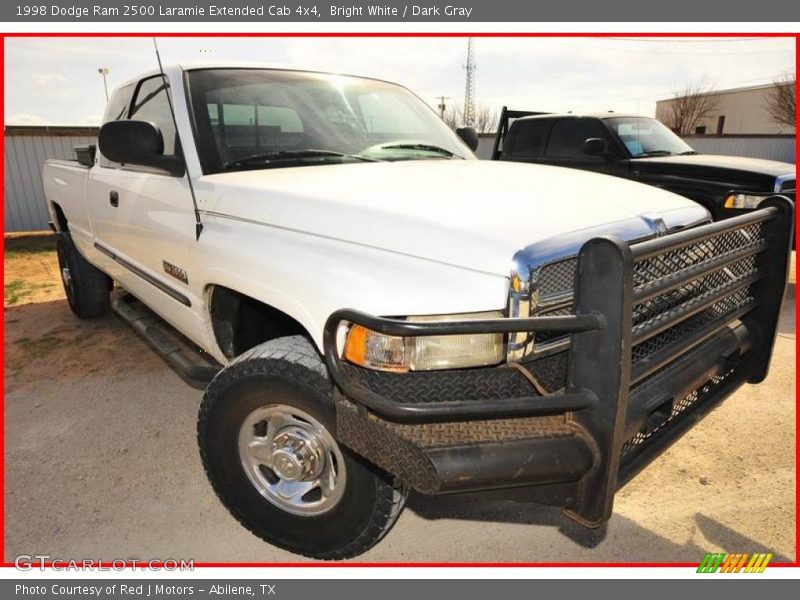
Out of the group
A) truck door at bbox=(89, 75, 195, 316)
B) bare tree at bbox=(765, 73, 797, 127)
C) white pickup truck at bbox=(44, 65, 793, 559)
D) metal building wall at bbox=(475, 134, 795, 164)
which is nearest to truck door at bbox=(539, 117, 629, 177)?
white pickup truck at bbox=(44, 65, 793, 559)

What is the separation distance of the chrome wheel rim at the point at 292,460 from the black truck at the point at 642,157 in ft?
18.2

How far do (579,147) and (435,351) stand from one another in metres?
6.59

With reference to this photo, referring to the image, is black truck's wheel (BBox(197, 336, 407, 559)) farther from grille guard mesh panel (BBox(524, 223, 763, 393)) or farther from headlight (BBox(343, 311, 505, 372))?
grille guard mesh panel (BBox(524, 223, 763, 393))

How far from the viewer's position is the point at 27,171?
41.8ft

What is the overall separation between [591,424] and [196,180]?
2147mm

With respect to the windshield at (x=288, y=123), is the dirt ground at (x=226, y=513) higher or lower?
lower

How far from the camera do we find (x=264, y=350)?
7.52 feet

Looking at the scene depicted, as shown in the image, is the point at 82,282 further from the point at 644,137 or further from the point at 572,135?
the point at 644,137

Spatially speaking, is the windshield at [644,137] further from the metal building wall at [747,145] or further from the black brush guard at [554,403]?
the metal building wall at [747,145]

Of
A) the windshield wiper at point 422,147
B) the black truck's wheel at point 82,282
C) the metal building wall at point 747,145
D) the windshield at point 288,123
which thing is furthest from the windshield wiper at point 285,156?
the metal building wall at point 747,145

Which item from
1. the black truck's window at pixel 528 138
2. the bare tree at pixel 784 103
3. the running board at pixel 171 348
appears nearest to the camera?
the running board at pixel 171 348

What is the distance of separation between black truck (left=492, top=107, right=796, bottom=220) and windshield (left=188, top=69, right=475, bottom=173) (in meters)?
4.19

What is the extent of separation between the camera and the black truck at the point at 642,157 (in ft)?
19.8

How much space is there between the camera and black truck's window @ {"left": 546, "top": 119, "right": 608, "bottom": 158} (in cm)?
746
